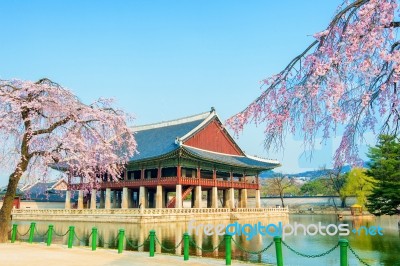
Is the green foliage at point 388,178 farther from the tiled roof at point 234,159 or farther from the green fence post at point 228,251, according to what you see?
the green fence post at point 228,251

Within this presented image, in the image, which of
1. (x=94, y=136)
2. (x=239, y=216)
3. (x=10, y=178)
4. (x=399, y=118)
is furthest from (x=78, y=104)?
(x=239, y=216)

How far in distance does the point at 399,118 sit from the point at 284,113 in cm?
209

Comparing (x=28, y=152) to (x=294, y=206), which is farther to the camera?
(x=294, y=206)

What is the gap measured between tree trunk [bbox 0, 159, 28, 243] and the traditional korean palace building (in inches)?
861

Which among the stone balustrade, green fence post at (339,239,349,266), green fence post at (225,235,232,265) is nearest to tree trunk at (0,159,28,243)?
green fence post at (225,235,232,265)

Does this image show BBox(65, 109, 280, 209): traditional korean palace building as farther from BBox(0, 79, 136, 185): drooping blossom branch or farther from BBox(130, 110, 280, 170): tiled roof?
BBox(0, 79, 136, 185): drooping blossom branch

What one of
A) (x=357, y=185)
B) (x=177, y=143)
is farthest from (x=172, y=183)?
(x=357, y=185)

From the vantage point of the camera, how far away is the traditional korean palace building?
41375 mm

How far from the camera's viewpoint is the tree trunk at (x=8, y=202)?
16844mm

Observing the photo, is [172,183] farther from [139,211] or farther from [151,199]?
[151,199]

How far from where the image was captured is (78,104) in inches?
750

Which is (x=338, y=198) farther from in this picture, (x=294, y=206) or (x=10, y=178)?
(x=10, y=178)

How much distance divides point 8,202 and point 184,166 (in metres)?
25.7

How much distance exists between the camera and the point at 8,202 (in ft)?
56.3
